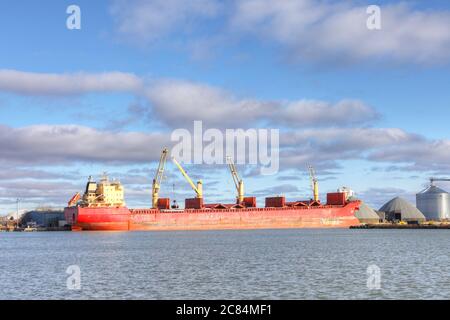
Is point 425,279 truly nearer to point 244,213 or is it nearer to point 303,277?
point 303,277

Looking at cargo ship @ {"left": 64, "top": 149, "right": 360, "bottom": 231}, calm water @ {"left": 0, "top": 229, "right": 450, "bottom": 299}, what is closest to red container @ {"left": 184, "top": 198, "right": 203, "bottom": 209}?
cargo ship @ {"left": 64, "top": 149, "right": 360, "bottom": 231}

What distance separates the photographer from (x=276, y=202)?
136 metres

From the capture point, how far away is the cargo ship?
380 ft

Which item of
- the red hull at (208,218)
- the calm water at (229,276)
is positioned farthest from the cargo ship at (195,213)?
the calm water at (229,276)

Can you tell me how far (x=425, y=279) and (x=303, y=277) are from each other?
275 inches

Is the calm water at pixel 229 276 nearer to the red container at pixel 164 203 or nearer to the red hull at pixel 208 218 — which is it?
the red hull at pixel 208 218

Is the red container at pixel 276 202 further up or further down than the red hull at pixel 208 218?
further up

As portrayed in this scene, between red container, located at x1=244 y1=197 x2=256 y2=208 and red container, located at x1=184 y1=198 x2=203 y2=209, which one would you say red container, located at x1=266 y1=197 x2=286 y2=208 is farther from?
red container, located at x1=184 y1=198 x2=203 y2=209

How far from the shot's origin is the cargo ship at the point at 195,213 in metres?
116
